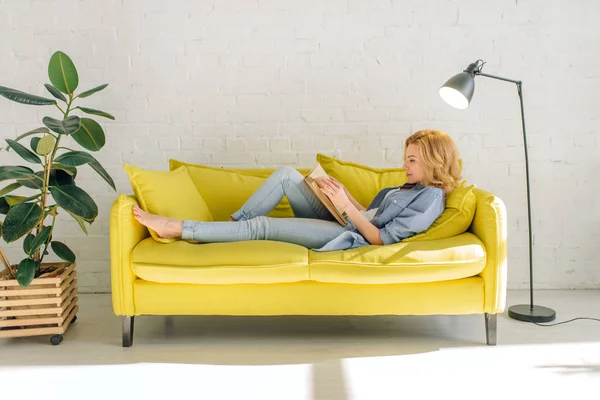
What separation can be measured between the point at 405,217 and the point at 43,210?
5.53ft

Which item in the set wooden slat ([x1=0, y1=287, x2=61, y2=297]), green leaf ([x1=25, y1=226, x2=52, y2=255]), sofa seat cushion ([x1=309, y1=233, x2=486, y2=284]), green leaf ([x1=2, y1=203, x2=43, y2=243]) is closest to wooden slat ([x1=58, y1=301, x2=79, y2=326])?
wooden slat ([x1=0, y1=287, x2=61, y2=297])

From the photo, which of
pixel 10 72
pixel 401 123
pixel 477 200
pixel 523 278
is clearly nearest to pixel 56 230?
pixel 10 72

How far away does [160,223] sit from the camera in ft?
9.52

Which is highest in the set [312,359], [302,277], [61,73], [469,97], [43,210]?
[61,73]

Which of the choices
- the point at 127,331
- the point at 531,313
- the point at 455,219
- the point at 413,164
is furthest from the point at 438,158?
the point at 127,331

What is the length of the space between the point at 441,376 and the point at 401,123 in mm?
1821

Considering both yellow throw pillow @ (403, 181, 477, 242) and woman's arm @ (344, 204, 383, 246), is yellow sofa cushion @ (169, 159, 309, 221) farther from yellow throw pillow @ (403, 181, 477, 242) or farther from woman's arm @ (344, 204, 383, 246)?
yellow throw pillow @ (403, 181, 477, 242)

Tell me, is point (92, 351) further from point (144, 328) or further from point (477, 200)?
point (477, 200)

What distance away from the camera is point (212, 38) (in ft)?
12.6

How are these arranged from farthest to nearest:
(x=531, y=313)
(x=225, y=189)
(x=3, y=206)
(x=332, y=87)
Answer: (x=332, y=87) < (x=225, y=189) < (x=531, y=313) < (x=3, y=206)

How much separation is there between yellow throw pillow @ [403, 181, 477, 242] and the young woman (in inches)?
1.4

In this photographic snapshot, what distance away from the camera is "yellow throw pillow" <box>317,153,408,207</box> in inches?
135

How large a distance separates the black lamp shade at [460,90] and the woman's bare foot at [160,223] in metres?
1.44

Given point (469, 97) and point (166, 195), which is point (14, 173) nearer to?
point (166, 195)
